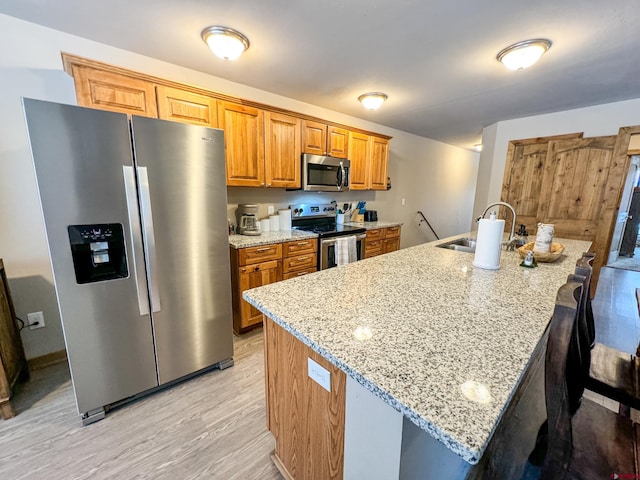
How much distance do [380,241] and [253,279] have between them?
1.98 m

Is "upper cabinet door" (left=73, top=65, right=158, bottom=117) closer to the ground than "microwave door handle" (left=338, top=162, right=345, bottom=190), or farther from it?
farther from it

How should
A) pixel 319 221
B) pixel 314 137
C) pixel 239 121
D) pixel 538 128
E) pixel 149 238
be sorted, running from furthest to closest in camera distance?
pixel 538 128, pixel 319 221, pixel 314 137, pixel 239 121, pixel 149 238

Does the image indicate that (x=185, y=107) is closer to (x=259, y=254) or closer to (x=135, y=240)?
(x=135, y=240)

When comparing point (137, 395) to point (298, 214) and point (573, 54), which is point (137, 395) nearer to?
point (298, 214)

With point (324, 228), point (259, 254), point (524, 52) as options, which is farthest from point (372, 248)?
point (524, 52)

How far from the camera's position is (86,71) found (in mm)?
1720

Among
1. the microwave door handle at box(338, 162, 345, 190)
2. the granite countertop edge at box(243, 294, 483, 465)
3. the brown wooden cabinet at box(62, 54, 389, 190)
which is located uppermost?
the brown wooden cabinet at box(62, 54, 389, 190)

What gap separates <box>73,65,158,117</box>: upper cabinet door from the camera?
5.65 ft

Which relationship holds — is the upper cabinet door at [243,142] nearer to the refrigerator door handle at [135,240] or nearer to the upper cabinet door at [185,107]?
the upper cabinet door at [185,107]

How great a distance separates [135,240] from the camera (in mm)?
1519

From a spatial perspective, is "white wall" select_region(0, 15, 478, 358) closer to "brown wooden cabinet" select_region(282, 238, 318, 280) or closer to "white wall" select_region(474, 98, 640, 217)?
"brown wooden cabinet" select_region(282, 238, 318, 280)

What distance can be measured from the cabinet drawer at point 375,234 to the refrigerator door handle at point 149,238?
2522 mm

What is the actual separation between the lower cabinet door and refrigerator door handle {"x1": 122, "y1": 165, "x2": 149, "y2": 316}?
2.73 feet

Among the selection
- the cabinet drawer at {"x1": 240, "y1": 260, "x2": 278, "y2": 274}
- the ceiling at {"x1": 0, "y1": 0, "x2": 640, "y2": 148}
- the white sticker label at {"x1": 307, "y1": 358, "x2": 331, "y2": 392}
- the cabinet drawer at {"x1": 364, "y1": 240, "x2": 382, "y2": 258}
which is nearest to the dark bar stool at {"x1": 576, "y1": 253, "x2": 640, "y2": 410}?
the white sticker label at {"x1": 307, "y1": 358, "x2": 331, "y2": 392}
